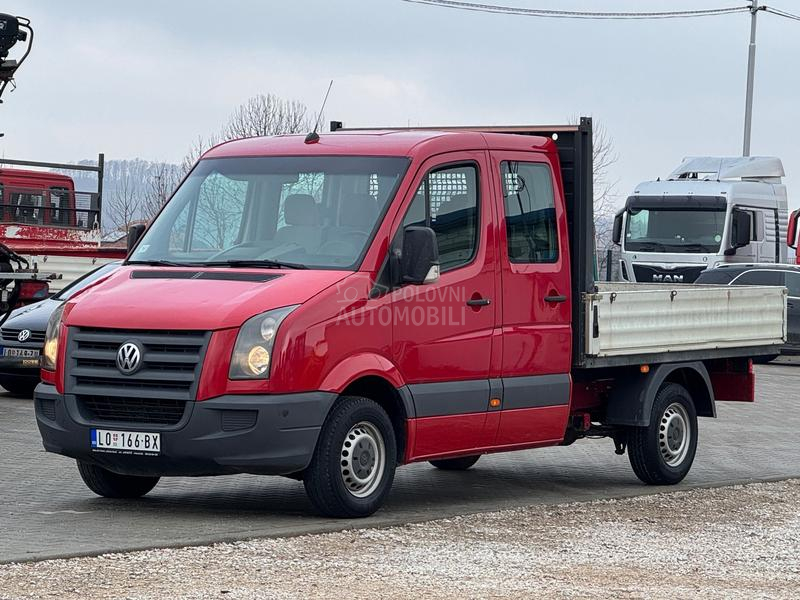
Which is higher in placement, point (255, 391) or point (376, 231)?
point (376, 231)

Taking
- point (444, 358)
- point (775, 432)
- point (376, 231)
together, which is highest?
point (376, 231)

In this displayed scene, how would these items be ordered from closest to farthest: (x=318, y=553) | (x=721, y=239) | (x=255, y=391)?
(x=318, y=553)
(x=255, y=391)
(x=721, y=239)

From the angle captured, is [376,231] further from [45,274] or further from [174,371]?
Answer: [45,274]

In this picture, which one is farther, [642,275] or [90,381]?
[642,275]

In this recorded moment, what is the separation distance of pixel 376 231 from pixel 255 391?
1.35 metres

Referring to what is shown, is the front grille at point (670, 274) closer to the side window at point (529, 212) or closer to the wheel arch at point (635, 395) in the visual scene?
the wheel arch at point (635, 395)

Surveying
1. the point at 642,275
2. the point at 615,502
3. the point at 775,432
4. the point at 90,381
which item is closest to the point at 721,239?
the point at 642,275

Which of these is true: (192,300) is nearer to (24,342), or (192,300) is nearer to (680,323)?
(680,323)

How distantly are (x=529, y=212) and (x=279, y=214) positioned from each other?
184 cm

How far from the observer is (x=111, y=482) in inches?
413

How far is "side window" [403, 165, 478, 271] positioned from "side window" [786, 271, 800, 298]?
18.0 meters

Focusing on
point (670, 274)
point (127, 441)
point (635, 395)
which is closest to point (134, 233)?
point (127, 441)

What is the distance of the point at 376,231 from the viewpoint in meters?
→ 9.93

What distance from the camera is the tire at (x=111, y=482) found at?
34.3 ft
